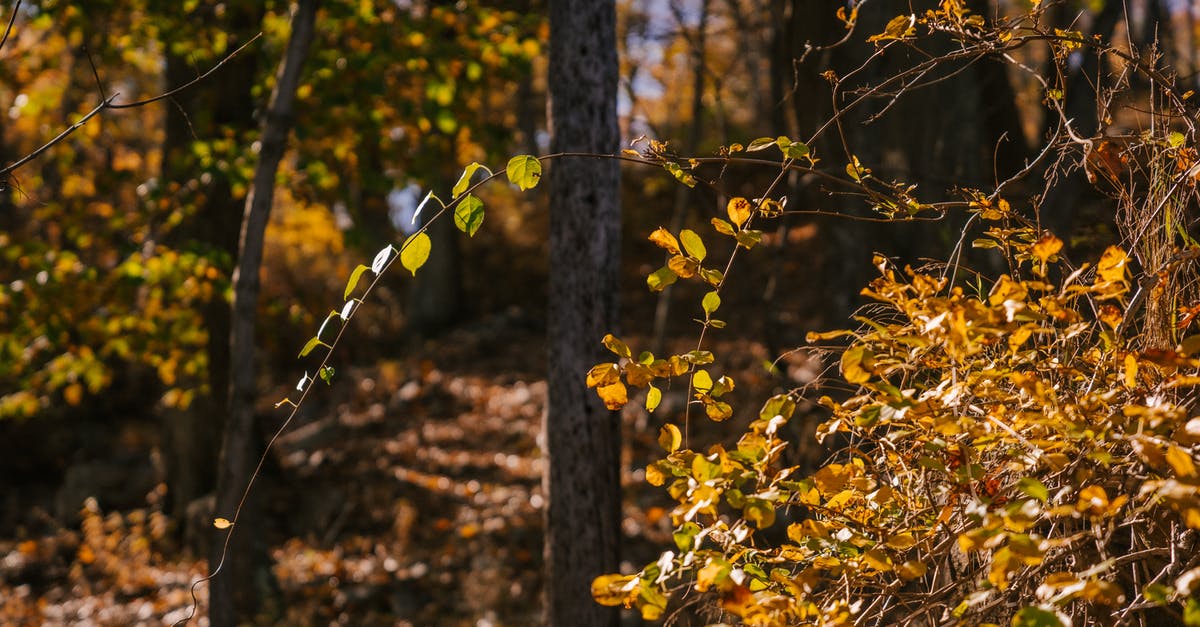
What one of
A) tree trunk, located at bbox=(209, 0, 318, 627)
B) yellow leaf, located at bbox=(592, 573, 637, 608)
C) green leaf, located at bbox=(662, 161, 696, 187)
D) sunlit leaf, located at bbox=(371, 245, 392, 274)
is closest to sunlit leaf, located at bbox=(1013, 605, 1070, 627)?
yellow leaf, located at bbox=(592, 573, 637, 608)

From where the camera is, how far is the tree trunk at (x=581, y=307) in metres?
3.86

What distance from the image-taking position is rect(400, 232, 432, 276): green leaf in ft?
5.67

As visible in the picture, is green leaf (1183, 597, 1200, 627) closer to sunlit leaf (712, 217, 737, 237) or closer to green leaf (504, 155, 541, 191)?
sunlit leaf (712, 217, 737, 237)

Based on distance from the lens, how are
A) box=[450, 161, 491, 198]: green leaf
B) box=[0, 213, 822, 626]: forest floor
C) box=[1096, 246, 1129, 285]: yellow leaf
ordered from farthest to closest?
box=[0, 213, 822, 626]: forest floor → box=[450, 161, 491, 198]: green leaf → box=[1096, 246, 1129, 285]: yellow leaf

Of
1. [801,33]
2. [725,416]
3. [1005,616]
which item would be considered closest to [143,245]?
[801,33]

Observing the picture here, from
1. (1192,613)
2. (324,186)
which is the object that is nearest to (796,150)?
(1192,613)

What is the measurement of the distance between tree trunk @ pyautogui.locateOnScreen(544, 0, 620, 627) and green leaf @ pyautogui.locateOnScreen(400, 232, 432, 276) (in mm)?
2165

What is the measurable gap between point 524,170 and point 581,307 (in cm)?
214

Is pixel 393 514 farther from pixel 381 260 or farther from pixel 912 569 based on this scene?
pixel 912 569

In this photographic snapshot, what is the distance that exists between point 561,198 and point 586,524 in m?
1.49

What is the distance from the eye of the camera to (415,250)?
1.75m

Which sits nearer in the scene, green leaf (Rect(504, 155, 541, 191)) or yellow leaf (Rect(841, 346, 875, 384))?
yellow leaf (Rect(841, 346, 875, 384))

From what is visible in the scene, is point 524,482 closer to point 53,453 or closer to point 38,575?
point 38,575

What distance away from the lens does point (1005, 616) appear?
6.84 ft
